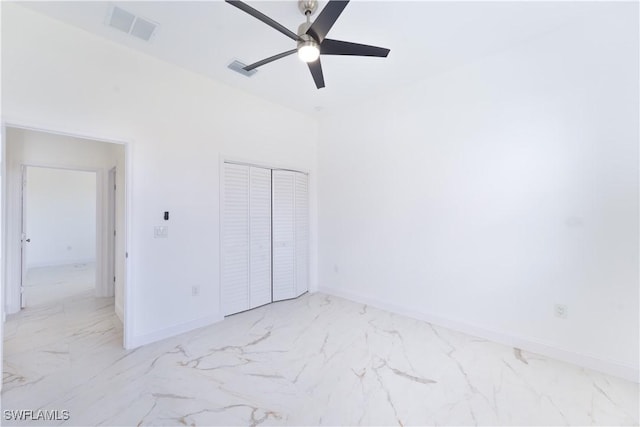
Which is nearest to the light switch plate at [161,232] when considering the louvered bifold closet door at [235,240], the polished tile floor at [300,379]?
the louvered bifold closet door at [235,240]

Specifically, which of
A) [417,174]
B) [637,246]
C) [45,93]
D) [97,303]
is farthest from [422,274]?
[97,303]

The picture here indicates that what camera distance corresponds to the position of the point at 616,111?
7.40 ft

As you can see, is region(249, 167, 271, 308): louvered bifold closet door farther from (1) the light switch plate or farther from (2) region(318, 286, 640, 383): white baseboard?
(2) region(318, 286, 640, 383): white baseboard

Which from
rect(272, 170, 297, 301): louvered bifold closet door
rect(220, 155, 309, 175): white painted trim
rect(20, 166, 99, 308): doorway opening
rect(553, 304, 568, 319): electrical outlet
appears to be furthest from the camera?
rect(20, 166, 99, 308): doorway opening

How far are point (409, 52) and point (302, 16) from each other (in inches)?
46.7

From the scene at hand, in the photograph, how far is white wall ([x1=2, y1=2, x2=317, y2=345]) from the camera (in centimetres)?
224

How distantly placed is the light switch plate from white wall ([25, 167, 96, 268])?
20.5 feet

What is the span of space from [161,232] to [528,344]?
3883 mm

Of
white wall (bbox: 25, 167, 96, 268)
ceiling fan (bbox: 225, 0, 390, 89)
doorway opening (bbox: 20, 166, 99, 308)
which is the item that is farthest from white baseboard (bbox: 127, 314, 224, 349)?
white wall (bbox: 25, 167, 96, 268)

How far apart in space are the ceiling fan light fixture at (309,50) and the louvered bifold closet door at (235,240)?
6.28ft

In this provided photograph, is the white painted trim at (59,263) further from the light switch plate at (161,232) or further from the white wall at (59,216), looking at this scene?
the light switch plate at (161,232)

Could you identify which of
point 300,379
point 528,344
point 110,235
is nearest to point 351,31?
point 300,379

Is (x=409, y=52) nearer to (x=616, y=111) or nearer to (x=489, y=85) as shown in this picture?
(x=489, y=85)

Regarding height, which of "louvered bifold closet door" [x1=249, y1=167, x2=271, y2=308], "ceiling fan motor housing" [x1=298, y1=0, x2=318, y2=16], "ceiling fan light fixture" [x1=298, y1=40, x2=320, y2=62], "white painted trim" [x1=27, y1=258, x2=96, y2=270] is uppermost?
"ceiling fan motor housing" [x1=298, y1=0, x2=318, y2=16]
